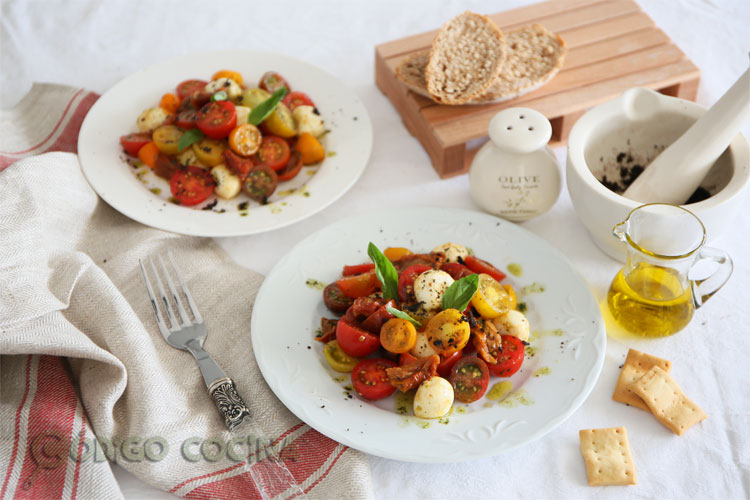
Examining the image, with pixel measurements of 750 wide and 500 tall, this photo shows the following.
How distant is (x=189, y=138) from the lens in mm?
1765

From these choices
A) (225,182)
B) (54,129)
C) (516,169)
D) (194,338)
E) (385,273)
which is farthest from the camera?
(54,129)

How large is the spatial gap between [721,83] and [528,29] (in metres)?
0.60

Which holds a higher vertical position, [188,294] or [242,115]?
[242,115]

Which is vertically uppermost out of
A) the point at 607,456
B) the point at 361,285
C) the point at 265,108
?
the point at 265,108

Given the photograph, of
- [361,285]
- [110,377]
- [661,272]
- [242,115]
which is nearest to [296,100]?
[242,115]

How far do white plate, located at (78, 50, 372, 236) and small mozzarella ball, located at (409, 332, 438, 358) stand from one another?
0.49m

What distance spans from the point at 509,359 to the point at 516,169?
0.47m

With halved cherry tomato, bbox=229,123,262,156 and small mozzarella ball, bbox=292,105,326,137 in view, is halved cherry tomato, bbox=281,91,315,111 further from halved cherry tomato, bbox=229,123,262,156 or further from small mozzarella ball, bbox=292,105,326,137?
halved cherry tomato, bbox=229,123,262,156

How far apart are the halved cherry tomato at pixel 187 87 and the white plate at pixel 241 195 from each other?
0.08 meters

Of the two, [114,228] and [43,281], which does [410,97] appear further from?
[43,281]

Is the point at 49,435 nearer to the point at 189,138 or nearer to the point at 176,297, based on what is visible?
the point at 176,297

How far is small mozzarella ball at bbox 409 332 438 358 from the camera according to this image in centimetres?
132

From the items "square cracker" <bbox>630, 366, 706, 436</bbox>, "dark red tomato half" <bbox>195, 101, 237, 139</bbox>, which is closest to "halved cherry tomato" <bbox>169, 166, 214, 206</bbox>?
"dark red tomato half" <bbox>195, 101, 237, 139</bbox>

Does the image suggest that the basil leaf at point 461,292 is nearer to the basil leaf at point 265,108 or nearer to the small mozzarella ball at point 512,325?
the small mozzarella ball at point 512,325
